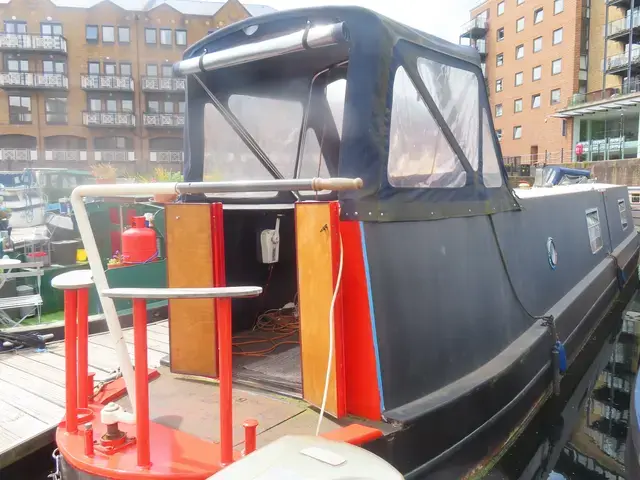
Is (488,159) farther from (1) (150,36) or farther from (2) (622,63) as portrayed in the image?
(1) (150,36)

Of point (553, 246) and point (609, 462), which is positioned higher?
point (553, 246)

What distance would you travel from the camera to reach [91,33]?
3978 cm

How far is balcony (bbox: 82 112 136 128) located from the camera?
Result: 39.7 metres

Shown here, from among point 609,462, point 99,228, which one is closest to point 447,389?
point 609,462

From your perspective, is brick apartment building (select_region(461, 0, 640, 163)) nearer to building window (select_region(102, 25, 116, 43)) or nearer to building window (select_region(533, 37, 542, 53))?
building window (select_region(533, 37, 542, 53))

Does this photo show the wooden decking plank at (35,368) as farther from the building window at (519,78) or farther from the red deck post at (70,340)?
the building window at (519,78)

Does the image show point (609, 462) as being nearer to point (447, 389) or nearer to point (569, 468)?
point (569, 468)

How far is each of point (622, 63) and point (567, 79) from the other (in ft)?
11.4

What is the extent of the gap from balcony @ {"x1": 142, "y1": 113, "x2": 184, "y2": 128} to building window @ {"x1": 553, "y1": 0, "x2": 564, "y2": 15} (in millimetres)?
28484

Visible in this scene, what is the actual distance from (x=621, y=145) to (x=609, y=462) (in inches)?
1424

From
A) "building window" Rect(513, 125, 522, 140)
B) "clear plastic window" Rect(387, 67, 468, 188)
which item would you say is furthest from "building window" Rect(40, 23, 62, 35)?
"clear plastic window" Rect(387, 67, 468, 188)

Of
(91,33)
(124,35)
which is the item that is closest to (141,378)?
(124,35)

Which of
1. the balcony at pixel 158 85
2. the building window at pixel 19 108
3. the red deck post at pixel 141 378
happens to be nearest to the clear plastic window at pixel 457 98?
the red deck post at pixel 141 378

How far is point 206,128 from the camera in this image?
422 centimetres
